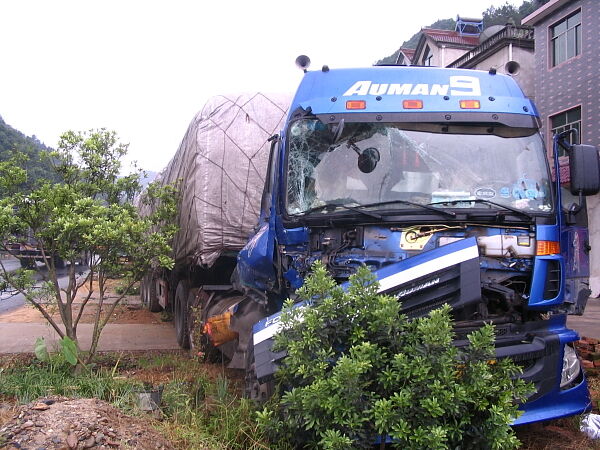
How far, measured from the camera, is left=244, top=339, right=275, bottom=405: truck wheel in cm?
401

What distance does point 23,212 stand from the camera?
18.2ft

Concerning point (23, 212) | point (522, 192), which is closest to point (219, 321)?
point (23, 212)

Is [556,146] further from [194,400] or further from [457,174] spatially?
[194,400]

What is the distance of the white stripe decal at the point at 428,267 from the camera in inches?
142

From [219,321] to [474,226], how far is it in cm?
337

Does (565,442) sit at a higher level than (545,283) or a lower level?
lower

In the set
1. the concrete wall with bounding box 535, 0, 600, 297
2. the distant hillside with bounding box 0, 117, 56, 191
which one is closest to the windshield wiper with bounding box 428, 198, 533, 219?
the distant hillside with bounding box 0, 117, 56, 191

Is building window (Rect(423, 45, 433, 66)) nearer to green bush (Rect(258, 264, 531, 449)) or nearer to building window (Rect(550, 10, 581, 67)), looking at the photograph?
building window (Rect(550, 10, 581, 67))

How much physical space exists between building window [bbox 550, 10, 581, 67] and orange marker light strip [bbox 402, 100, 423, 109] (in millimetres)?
13502

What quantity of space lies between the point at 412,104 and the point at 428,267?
1.52m

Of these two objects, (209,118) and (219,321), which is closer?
(219,321)

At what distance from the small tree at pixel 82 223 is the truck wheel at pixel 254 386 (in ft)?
6.42

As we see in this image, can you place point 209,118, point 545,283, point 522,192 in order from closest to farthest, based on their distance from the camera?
point 545,283 < point 522,192 < point 209,118

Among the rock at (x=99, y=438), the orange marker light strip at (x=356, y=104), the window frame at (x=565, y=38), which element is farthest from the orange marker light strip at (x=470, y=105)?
the window frame at (x=565, y=38)
